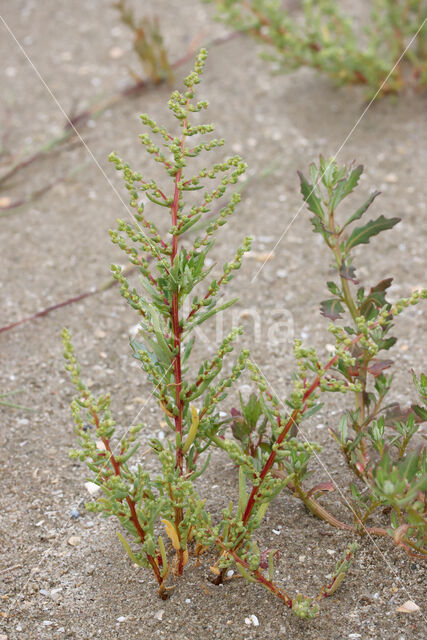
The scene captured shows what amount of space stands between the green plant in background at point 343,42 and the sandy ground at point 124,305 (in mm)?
159

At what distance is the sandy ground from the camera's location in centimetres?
181

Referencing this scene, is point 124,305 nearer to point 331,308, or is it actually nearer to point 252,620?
point 331,308

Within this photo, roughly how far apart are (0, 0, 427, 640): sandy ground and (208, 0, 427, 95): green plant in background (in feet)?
0.52

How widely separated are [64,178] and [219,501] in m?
2.00

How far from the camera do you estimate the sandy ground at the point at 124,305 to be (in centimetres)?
181

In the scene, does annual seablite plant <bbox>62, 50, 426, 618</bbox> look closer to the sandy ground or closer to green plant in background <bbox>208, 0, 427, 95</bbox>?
the sandy ground

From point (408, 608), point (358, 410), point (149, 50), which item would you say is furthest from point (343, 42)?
point (408, 608)

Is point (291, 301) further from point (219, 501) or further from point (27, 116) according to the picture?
point (27, 116)

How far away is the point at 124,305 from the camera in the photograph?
2.90 m

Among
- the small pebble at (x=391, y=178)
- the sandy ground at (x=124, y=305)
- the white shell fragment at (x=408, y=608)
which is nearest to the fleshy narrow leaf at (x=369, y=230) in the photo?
the sandy ground at (x=124, y=305)

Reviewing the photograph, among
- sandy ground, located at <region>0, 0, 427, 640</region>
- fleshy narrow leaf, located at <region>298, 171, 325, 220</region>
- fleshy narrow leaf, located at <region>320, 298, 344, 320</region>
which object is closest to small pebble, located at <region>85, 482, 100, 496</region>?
sandy ground, located at <region>0, 0, 427, 640</region>

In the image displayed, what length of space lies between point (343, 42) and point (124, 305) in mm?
1773

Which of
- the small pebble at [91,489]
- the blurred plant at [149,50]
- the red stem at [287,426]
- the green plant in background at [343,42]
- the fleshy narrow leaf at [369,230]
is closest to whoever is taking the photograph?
the red stem at [287,426]

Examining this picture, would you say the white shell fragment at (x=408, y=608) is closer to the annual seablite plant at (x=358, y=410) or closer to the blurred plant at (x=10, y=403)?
the annual seablite plant at (x=358, y=410)
